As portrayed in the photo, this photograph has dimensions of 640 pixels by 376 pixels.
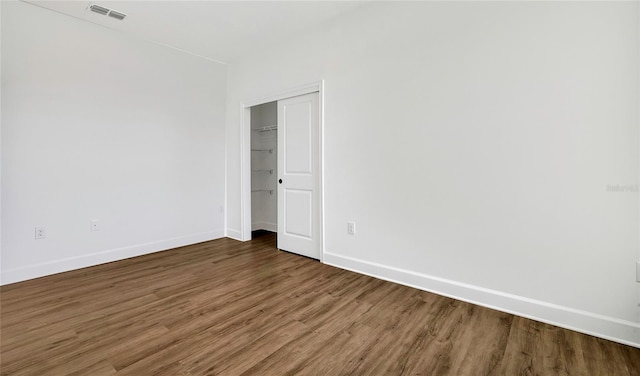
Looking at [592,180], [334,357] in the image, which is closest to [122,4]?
[334,357]

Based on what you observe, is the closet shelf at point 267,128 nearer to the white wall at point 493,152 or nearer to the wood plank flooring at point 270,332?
the white wall at point 493,152

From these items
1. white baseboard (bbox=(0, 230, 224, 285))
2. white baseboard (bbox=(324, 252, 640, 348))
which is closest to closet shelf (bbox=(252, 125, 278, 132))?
white baseboard (bbox=(0, 230, 224, 285))

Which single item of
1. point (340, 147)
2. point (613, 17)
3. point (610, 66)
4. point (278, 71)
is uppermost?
point (278, 71)

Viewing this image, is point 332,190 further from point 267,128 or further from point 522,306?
point 267,128

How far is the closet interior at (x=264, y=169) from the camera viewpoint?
16.0ft

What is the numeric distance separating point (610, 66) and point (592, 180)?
28.1 inches

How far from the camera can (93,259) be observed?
313 centimetres

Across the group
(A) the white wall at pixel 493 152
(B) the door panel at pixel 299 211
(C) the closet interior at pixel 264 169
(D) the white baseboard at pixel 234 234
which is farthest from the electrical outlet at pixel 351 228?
(C) the closet interior at pixel 264 169

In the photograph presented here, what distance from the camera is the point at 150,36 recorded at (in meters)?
3.39

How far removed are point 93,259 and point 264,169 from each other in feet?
→ 8.97

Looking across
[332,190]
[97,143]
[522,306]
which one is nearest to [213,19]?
[97,143]

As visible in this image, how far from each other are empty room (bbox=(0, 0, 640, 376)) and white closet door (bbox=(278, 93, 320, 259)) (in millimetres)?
27

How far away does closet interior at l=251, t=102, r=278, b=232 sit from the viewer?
4.88 m

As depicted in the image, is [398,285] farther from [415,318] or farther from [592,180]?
[592,180]
